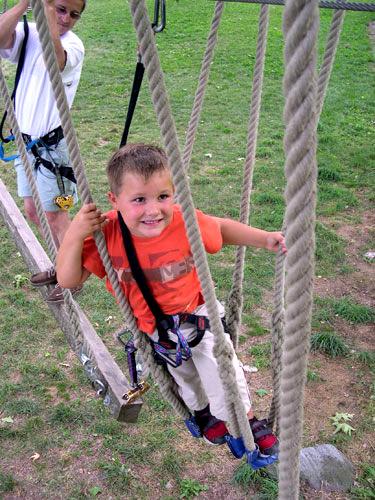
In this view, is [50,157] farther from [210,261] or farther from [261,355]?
[210,261]

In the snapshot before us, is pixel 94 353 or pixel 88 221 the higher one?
pixel 88 221

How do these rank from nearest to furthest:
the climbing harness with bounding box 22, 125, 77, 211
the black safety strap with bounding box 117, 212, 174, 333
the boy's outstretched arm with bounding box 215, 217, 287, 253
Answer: the black safety strap with bounding box 117, 212, 174, 333, the boy's outstretched arm with bounding box 215, 217, 287, 253, the climbing harness with bounding box 22, 125, 77, 211

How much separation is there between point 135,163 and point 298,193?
0.77 meters

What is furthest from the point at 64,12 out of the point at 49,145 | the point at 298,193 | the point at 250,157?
the point at 298,193

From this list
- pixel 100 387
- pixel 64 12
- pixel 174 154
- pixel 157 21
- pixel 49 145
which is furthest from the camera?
pixel 49 145

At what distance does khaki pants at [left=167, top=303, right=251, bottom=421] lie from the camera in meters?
1.59

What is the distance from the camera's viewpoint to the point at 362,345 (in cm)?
300

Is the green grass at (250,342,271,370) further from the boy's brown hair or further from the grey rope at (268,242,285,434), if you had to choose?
the boy's brown hair

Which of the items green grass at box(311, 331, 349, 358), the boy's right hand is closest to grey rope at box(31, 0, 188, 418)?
the boy's right hand

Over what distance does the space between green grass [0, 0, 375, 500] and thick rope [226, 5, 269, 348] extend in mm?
771

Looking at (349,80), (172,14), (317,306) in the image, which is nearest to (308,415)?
(317,306)

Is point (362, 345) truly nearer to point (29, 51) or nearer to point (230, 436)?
point (230, 436)

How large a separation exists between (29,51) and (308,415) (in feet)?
6.59

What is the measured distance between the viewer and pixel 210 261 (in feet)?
12.3
